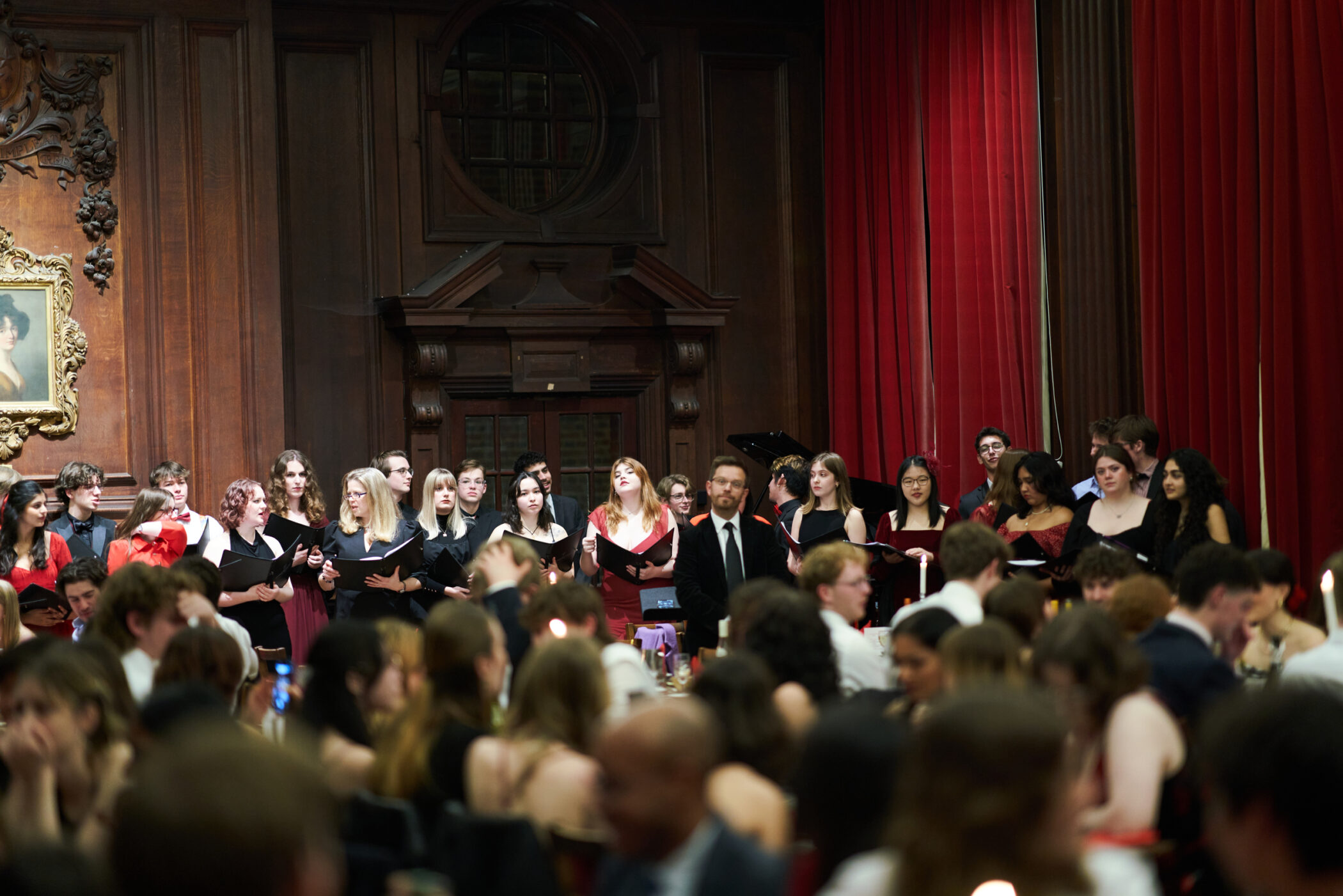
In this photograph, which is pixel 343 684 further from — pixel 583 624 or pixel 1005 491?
pixel 1005 491

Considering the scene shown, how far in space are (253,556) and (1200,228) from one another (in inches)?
205

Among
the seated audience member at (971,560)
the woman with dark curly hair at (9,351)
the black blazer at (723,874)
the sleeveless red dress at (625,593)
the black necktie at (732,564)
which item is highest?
the woman with dark curly hair at (9,351)

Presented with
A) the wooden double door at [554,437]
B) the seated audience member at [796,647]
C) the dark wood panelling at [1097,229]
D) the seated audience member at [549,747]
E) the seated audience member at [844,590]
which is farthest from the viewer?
the wooden double door at [554,437]

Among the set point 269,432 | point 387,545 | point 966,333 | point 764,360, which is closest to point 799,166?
point 764,360

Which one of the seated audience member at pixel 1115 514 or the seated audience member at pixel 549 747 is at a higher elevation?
the seated audience member at pixel 1115 514

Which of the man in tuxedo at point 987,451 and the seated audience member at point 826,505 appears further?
the man in tuxedo at point 987,451

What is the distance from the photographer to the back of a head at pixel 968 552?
4848mm

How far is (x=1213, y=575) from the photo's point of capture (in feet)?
13.0

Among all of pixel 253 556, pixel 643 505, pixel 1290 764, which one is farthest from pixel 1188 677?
pixel 253 556

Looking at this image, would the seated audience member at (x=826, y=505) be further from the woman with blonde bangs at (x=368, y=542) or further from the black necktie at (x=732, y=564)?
the woman with blonde bangs at (x=368, y=542)

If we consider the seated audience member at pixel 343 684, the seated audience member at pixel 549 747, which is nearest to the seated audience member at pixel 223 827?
the seated audience member at pixel 549 747

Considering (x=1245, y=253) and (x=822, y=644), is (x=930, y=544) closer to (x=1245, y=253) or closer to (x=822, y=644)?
(x=1245, y=253)

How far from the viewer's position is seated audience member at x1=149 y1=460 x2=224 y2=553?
7.30 m

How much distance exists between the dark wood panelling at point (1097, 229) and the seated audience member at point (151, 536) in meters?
5.12
